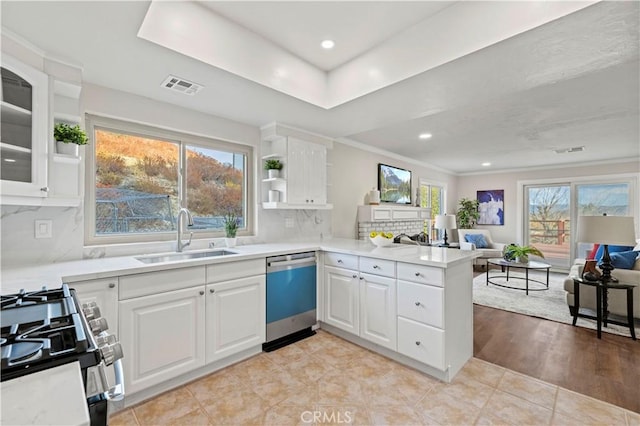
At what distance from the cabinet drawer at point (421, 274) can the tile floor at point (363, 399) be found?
735mm

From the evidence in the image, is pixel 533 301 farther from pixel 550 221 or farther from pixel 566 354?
pixel 550 221

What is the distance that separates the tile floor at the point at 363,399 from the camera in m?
1.80

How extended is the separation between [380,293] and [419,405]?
848 millimetres

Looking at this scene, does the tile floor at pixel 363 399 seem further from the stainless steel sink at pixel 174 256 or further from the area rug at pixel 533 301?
the area rug at pixel 533 301

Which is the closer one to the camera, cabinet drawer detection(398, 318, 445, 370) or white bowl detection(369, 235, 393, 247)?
cabinet drawer detection(398, 318, 445, 370)

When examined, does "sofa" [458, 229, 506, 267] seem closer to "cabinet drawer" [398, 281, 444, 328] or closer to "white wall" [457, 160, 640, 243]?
"white wall" [457, 160, 640, 243]

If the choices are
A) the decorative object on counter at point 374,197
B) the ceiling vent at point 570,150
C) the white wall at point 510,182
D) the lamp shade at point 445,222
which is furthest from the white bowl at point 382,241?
the white wall at point 510,182

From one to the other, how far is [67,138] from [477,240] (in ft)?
22.3

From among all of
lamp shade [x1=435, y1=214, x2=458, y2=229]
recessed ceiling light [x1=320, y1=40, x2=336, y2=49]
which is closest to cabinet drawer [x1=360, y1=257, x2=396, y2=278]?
recessed ceiling light [x1=320, y1=40, x2=336, y2=49]

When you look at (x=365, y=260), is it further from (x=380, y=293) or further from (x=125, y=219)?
(x=125, y=219)

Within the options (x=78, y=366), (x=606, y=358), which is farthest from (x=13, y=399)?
(x=606, y=358)

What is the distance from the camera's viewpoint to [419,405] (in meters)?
1.93

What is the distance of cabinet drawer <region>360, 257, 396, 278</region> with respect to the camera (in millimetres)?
2477

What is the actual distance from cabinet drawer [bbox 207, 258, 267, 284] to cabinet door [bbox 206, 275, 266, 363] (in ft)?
0.13
